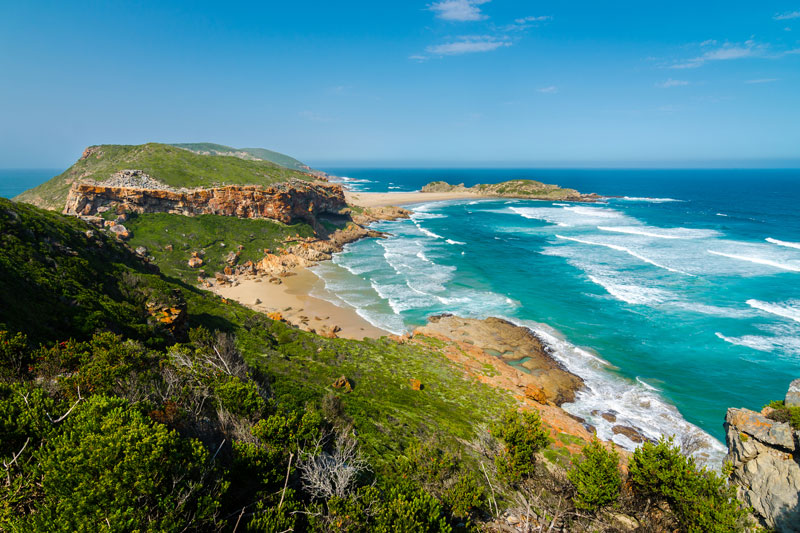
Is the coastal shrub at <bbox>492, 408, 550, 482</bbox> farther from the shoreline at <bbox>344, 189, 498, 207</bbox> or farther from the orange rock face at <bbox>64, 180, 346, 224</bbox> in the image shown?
the shoreline at <bbox>344, 189, 498, 207</bbox>

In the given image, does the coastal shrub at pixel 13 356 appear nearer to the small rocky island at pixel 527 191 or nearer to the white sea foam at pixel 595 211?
the white sea foam at pixel 595 211

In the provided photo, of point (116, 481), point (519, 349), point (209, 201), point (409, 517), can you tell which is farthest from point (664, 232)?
point (116, 481)

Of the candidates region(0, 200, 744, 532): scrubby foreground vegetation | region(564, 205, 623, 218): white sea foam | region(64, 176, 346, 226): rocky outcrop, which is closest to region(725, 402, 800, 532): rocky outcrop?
region(0, 200, 744, 532): scrubby foreground vegetation

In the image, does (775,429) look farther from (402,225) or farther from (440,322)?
(402,225)

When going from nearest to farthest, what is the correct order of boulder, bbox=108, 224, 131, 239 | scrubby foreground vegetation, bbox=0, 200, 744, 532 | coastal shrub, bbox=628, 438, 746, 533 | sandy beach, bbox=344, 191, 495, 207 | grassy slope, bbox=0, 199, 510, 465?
1. scrubby foreground vegetation, bbox=0, 200, 744, 532
2. coastal shrub, bbox=628, 438, 746, 533
3. grassy slope, bbox=0, 199, 510, 465
4. boulder, bbox=108, 224, 131, 239
5. sandy beach, bbox=344, 191, 495, 207

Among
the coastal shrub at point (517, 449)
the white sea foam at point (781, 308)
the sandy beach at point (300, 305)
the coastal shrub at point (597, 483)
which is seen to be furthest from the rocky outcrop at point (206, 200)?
the white sea foam at point (781, 308)
